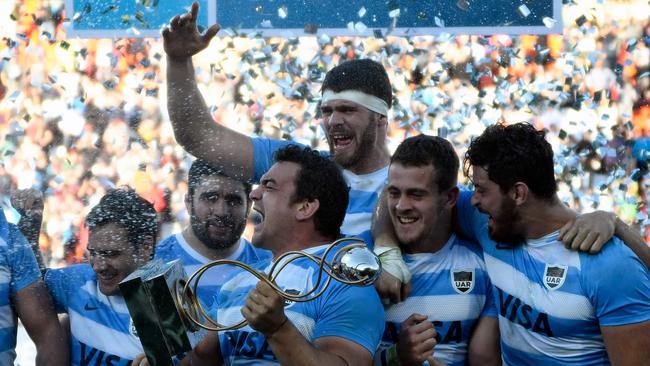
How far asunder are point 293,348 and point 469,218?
0.96 meters

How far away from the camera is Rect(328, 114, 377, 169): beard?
394cm

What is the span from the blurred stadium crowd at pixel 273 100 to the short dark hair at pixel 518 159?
5.97ft

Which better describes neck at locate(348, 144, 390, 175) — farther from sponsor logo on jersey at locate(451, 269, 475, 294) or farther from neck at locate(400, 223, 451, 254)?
sponsor logo on jersey at locate(451, 269, 475, 294)

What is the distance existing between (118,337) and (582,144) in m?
2.84

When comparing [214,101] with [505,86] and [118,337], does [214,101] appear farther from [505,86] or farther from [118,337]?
[118,337]

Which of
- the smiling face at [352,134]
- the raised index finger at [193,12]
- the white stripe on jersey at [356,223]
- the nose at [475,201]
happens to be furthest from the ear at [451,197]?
the raised index finger at [193,12]

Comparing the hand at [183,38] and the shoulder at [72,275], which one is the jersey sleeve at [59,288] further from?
the hand at [183,38]

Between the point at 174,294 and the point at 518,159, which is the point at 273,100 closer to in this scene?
the point at 518,159

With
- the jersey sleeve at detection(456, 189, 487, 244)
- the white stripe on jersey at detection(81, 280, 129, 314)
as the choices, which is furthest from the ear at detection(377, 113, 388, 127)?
the white stripe on jersey at detection(81, 280, 129, 314)

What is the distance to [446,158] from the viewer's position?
346 centimetres

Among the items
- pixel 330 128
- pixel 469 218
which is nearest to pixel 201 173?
pixel 330 128

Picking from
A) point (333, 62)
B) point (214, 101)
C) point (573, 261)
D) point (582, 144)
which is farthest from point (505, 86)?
point (573, 261)

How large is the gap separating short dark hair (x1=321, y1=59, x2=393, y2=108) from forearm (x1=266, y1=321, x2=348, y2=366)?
4.81 feet

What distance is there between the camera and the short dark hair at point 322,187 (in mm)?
3357
